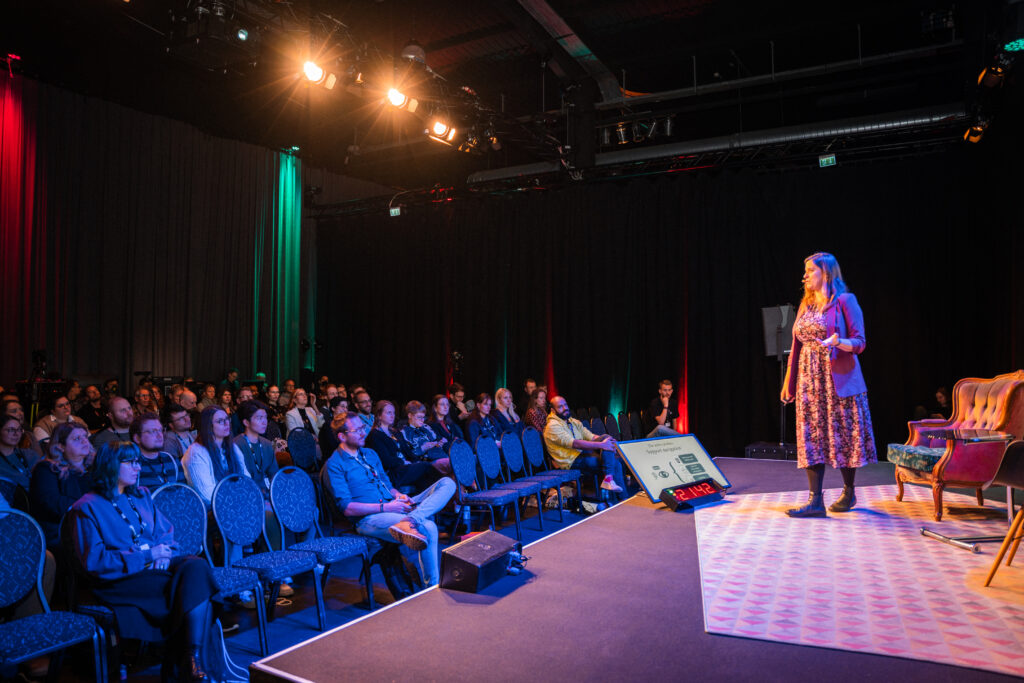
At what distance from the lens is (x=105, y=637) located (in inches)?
112

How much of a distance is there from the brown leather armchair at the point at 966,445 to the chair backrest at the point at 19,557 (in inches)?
182

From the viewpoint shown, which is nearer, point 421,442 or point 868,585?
point 868,585

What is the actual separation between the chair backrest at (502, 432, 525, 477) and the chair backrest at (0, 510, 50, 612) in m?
3.82

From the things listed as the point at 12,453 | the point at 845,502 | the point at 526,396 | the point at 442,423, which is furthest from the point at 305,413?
the point at 845,502

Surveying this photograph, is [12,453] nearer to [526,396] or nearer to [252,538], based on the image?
[252,538]

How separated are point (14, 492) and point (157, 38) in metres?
7.03

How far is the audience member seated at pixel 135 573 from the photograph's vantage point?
9.39 feet

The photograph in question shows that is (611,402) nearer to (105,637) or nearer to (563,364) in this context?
(563,364)

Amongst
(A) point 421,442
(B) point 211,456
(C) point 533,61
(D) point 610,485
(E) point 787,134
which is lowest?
(D) point 610,485

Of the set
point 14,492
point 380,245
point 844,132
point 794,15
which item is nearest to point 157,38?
point 380,245

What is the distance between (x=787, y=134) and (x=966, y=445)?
21.1 feet

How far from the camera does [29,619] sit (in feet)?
8.90

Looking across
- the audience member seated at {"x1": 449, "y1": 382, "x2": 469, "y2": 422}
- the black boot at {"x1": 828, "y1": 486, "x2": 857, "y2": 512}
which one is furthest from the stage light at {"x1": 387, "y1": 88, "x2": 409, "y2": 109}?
the black boot at {"x1": 828, "y1": 486, "x2": 857, "y2": 512}

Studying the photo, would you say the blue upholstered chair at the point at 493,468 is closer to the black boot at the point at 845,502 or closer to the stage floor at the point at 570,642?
the stage floor at the point at 570,642
